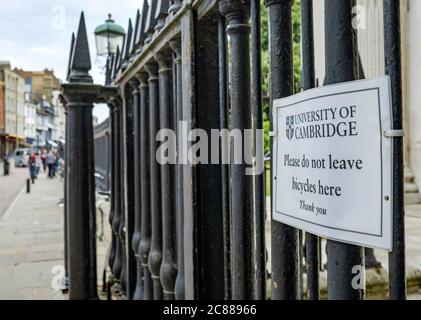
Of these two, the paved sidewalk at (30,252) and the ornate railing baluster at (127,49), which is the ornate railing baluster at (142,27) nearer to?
the ornate railing baluster at (127,49)

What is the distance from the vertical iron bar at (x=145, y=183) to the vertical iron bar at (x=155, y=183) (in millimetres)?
152

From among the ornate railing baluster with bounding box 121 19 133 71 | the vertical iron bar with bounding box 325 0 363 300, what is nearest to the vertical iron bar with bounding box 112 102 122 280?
the ornate railing baluster with bounding box 121 19 133 71

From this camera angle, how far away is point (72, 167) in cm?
311

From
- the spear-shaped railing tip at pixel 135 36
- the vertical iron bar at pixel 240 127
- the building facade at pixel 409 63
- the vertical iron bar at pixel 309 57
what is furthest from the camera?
the building facade at pixel 409 63

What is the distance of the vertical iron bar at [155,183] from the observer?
226 centimetres

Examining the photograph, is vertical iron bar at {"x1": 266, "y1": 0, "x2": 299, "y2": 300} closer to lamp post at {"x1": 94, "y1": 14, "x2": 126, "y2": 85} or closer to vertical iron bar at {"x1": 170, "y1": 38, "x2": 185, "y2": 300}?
vertical iron bar at {"x1": 170, "y1": 38, "x2": 185, "y2": 300}

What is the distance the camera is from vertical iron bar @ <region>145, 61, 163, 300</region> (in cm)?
226

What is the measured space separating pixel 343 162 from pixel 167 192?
1.29 m

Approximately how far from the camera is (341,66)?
93 cm

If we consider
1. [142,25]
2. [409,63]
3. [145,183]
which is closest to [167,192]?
[145,183]

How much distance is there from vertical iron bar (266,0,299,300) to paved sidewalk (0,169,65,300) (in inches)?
127

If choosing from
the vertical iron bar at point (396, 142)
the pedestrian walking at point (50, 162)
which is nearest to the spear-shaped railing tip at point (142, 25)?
the vertical iron bar at point (396, 142)
